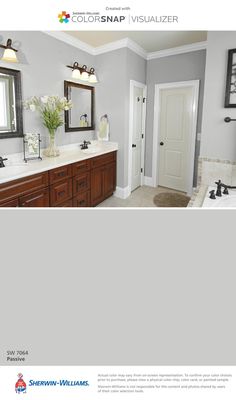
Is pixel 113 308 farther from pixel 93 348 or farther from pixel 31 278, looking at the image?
pixel 31 278

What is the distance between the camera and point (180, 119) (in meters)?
3.45

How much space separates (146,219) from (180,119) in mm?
3239

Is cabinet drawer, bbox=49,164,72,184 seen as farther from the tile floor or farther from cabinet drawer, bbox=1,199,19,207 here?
the tile floor

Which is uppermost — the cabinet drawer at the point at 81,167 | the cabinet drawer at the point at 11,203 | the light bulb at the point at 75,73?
the light bulb at the point at 75,73

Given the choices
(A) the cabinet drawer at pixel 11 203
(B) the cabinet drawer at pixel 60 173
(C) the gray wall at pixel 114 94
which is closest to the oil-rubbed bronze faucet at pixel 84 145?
(C) the gray wall at pixel 114 94

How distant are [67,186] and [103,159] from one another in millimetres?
794

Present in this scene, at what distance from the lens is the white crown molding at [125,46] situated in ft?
9.00

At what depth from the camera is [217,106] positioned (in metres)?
2.05

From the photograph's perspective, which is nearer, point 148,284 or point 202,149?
point 148,284

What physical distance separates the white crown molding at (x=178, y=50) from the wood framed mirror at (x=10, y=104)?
2.09 metres
